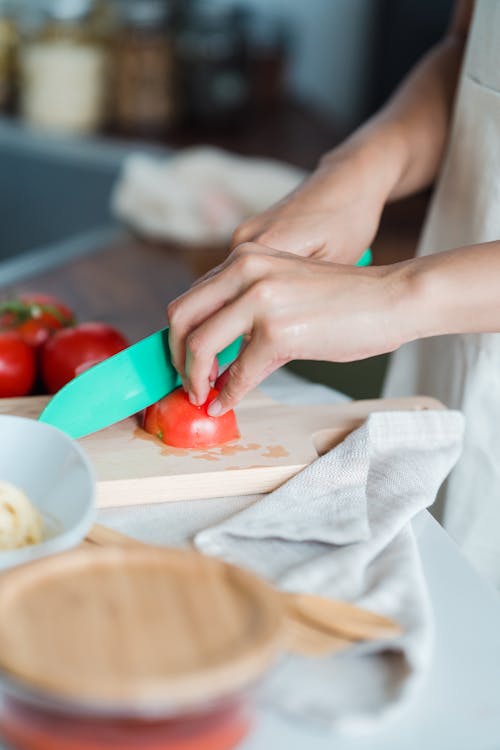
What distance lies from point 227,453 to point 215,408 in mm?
38

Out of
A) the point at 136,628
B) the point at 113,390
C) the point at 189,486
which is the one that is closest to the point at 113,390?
the point at 113,390

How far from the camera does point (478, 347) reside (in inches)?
38.7

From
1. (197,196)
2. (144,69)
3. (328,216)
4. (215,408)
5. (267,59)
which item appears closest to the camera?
(215,408)

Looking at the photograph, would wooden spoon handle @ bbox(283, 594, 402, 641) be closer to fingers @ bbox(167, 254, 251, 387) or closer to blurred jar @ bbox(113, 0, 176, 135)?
fingers @ bbox(167, 254, 251, 387)

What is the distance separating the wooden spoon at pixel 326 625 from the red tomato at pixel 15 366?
1.50ft

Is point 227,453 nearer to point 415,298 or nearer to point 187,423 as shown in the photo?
point 187,423

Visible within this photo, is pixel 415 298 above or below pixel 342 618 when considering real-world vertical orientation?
above

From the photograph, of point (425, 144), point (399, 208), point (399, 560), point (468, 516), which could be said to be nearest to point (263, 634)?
point (399, 560)

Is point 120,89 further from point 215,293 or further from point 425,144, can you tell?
point 215,293

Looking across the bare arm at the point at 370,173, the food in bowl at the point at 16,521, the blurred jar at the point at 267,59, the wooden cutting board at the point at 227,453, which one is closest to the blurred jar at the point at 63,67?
the blurred jar at the point at 267,59

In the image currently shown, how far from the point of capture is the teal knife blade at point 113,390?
79 centimetres

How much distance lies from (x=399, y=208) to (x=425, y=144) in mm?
757

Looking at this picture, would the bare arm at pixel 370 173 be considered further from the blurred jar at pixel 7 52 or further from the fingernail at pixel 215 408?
the blurred jar at pixel 7 52

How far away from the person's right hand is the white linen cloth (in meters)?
0.17
